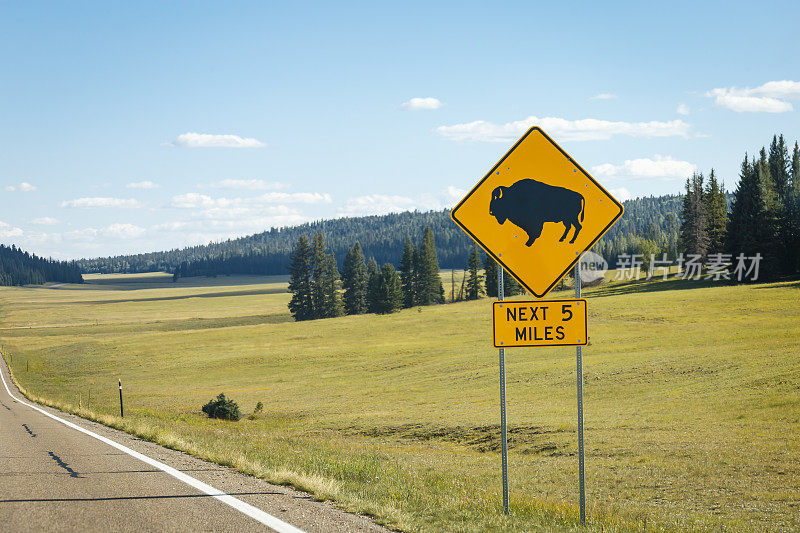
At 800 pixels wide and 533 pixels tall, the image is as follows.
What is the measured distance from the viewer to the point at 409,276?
10719cm

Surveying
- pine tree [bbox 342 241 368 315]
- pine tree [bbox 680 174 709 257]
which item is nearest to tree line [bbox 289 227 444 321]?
pine tree [bbox 342 241 368 315]

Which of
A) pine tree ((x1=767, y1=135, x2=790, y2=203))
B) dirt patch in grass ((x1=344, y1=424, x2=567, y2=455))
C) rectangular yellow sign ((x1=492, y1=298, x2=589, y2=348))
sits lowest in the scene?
dirt patch in grass ((x1=344, y1=424, x2=567, y2=455))

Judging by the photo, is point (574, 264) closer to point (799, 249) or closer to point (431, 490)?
point (431, 490)

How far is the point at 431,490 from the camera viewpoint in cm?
934

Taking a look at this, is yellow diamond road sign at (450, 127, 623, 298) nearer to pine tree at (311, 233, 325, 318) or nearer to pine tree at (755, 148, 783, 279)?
pine tree at (755, 148, 783, 279)

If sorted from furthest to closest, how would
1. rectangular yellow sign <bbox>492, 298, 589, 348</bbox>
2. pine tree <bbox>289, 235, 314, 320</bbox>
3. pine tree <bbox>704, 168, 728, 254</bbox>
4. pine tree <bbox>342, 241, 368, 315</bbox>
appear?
pine tree <bbox>342, 241, 368, 315</bbox> → pine tree <bbox>289, 235, 314, 320</bbox> → pine tree <bbox>704, 168, 728, 254</bbox> → rectangular yellow sign <bbox>492, 298, 589, 348</bbox>

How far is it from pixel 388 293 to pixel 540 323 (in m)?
91.6

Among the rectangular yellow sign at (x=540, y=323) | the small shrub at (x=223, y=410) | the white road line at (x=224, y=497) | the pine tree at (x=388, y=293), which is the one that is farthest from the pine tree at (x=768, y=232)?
the white road line at (x=224, y=497)

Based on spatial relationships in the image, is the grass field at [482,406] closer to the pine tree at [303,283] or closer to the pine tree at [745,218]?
the pine tree at [745,218]

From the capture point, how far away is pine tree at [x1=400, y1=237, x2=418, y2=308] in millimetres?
106812

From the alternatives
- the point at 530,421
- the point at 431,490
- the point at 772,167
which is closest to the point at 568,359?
the point at 530,421

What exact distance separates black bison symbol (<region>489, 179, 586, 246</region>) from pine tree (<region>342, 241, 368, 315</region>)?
320 ft

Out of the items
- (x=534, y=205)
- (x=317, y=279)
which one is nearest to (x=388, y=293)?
(x=317, y=279)

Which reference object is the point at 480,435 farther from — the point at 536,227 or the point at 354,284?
the point at 354,284
